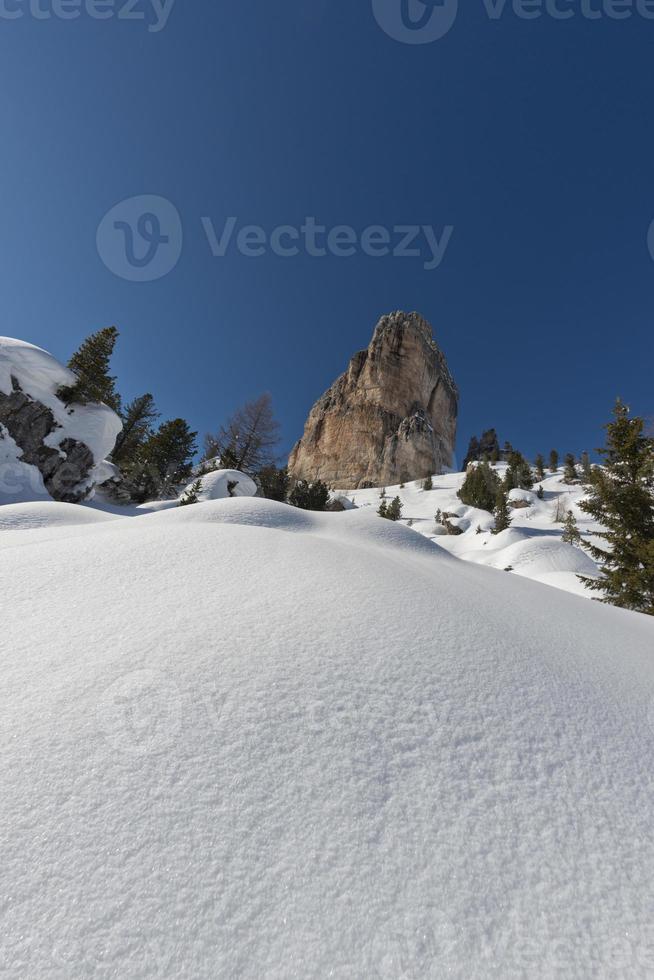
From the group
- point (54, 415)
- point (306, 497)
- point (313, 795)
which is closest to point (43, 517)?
point (313, 795)

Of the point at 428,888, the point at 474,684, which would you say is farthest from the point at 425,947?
the point at 474,684

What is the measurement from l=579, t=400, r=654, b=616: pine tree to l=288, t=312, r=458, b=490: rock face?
53730mm

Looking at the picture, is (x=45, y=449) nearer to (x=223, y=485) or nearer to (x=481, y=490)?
(x=223, y=485)

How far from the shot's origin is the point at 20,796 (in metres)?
1.03

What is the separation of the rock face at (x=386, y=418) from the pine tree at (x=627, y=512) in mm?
53730

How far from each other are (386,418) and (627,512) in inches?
2485

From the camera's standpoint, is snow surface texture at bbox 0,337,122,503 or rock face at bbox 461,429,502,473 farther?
rock face at bbox 461,429,502,473

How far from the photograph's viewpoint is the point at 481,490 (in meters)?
38.0

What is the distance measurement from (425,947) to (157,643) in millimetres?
1439

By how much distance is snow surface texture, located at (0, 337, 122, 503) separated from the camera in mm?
14164

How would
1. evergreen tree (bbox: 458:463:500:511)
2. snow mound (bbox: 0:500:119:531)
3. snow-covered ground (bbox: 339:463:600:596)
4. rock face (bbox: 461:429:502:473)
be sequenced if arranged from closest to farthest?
1. snow mound (bbox: 0:500:119:531)
2. snow-covered ground (bbox: 339:463:600:596)
3. evergreen tree (bbox: 458:463:500:511)
4. rock face (bbox: 461:429:502:473)

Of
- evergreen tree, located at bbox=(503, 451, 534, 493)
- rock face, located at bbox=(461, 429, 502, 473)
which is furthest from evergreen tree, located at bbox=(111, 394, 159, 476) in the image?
rock face, located at bbox=(461, 429, 502, 473)

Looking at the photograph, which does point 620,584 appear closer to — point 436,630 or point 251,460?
point 436,630

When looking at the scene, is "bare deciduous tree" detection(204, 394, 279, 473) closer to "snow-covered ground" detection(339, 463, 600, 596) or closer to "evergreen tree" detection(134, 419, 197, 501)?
"evergreen tree" detection(134, 419, 197, 501)
